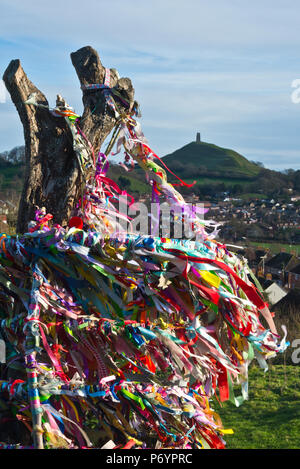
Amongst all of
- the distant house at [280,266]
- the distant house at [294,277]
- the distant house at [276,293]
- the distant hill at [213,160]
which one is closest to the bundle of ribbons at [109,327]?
the distant house at [276,293]

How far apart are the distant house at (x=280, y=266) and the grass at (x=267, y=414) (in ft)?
105

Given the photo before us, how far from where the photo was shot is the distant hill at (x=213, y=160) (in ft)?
284

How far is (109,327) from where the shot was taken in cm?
366

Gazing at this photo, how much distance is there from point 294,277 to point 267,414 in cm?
3673

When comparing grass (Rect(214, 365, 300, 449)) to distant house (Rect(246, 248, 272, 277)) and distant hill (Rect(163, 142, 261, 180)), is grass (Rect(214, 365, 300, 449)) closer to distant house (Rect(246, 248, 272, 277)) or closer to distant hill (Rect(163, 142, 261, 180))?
distant house (Rect(246, 248, 272, 277))

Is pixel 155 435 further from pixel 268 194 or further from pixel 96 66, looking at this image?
pixel 268 194

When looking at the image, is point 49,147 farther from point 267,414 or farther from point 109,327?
point 267,414

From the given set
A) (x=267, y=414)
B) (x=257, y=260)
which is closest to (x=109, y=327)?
(x=267, y=414)

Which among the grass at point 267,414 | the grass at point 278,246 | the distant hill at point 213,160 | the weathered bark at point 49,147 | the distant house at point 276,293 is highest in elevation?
the distant hill at point 213,160

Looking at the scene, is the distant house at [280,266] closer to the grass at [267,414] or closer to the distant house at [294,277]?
the distant house at [294,277]

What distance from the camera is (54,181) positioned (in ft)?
14.4

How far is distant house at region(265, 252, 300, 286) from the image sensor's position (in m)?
41.1
